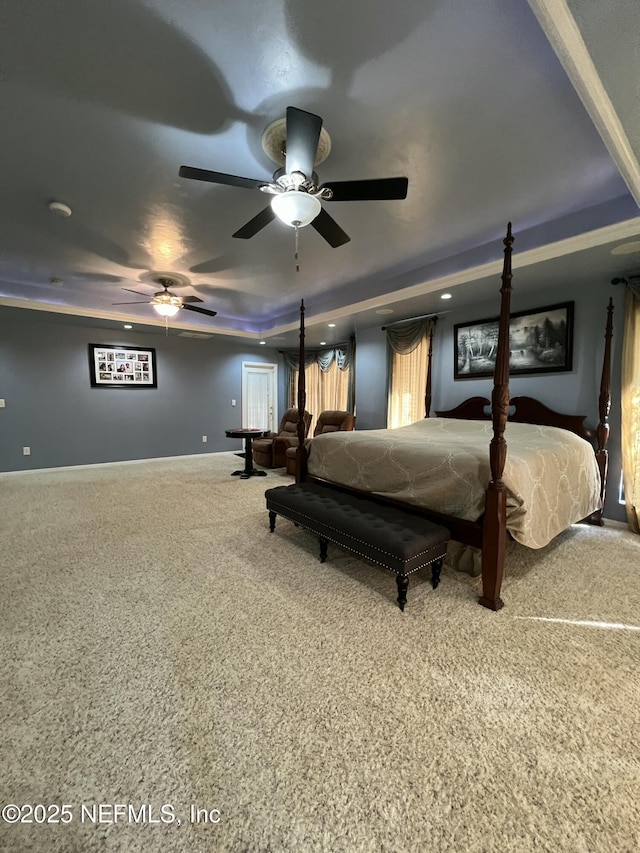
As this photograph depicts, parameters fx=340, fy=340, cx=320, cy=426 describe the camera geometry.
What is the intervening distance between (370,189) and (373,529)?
2.08 m

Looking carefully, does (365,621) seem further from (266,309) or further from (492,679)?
(266,309)

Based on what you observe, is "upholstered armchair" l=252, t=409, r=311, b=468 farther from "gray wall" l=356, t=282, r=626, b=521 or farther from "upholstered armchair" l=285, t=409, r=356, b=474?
"gray wall" l=356, t=282, r=626, b=521

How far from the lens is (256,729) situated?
1.29m

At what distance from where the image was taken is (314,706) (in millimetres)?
1385

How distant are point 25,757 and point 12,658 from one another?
2.13 feet

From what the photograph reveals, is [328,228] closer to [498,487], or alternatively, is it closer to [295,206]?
[295,206]

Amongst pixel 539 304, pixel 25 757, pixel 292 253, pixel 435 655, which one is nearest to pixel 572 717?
pixel 435 655

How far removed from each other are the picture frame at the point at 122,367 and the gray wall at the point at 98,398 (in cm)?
10

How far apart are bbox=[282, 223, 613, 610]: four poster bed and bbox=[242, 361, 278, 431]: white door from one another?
14.0ft

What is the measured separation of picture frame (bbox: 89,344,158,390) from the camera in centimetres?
608

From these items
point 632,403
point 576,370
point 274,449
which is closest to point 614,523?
point 632,403

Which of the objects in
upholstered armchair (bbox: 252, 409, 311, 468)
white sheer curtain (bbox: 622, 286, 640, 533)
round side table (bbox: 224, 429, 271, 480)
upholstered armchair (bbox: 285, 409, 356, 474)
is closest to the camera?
white sheer curtain (bbox: 622, 286, 640, 533)

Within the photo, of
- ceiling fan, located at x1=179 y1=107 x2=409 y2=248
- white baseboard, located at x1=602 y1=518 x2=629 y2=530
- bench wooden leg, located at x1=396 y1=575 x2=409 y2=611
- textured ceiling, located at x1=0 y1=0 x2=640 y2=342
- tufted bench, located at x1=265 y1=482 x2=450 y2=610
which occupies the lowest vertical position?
white baseboard, located at x1=602 y1=518 x2=629 y2=530

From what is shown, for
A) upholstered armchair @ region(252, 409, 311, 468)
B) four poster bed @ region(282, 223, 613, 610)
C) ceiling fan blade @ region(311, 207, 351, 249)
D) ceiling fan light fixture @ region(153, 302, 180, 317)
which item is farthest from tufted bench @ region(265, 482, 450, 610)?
ceiling fan light fixture @ region(153, 302, 180, 317)
